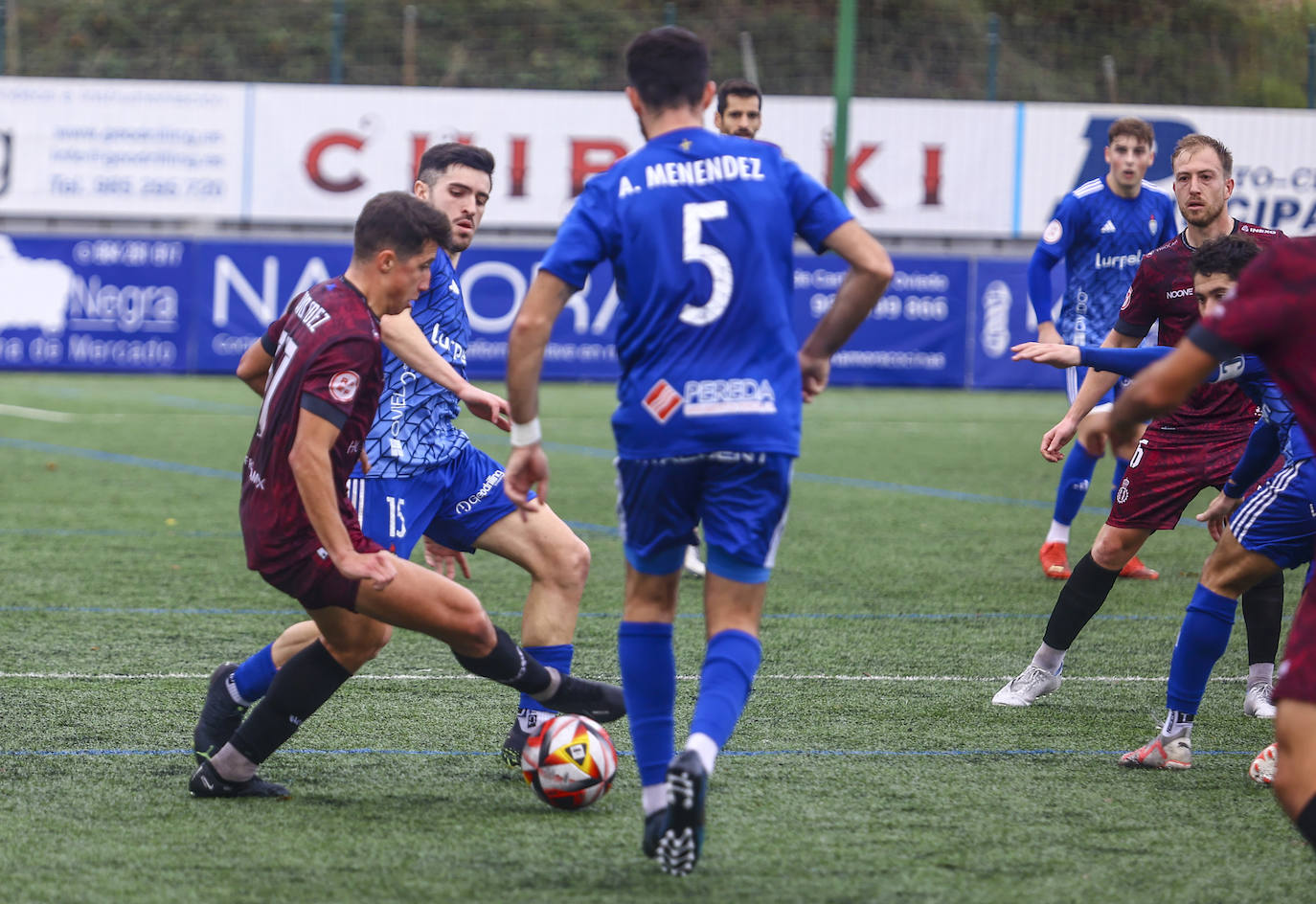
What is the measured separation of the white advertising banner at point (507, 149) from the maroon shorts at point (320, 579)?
19052mm

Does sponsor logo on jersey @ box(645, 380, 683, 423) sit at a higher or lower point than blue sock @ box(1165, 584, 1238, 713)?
higher

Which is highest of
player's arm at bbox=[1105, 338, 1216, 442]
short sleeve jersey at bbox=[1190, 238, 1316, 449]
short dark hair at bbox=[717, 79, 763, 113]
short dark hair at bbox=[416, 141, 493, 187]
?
short dark hair at bbox=[717, 79, 763, 113]

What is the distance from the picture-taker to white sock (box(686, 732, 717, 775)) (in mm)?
3541

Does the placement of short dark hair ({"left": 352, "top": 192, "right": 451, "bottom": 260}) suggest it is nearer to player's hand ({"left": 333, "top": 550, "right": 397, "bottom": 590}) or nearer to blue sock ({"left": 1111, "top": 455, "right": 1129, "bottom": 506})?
player's hand ({"left": 333, "top": 550, "right": 397, "bottom": 590})

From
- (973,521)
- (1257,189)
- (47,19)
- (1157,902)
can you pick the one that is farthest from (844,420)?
(47,19)

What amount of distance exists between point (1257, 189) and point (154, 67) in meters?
17.9

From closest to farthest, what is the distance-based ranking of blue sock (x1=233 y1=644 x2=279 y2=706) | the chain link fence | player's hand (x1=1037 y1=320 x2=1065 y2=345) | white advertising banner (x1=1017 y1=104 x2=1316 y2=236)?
blue sock (x1=233 y1=644 x2=279 y2=706)
player's hand (x1=1037 y1=320 x2=1065 y2=345)
white advertising banner (x1=1017 y1=104 x2=1316 y2=236)
the chain link fence

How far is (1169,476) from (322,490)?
3.13m

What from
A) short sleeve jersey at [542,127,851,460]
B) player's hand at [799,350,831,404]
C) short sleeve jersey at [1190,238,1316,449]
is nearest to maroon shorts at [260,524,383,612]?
short sleeve jersey at [542,127,851,460]

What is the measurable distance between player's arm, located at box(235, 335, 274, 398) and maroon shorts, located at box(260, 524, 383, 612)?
2.20 feet

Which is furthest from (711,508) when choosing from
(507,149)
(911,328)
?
(507,149)

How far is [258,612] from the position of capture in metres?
7.09

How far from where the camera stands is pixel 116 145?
75.0ft

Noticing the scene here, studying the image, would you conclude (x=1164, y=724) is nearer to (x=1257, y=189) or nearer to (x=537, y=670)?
(x=537, y=670)
